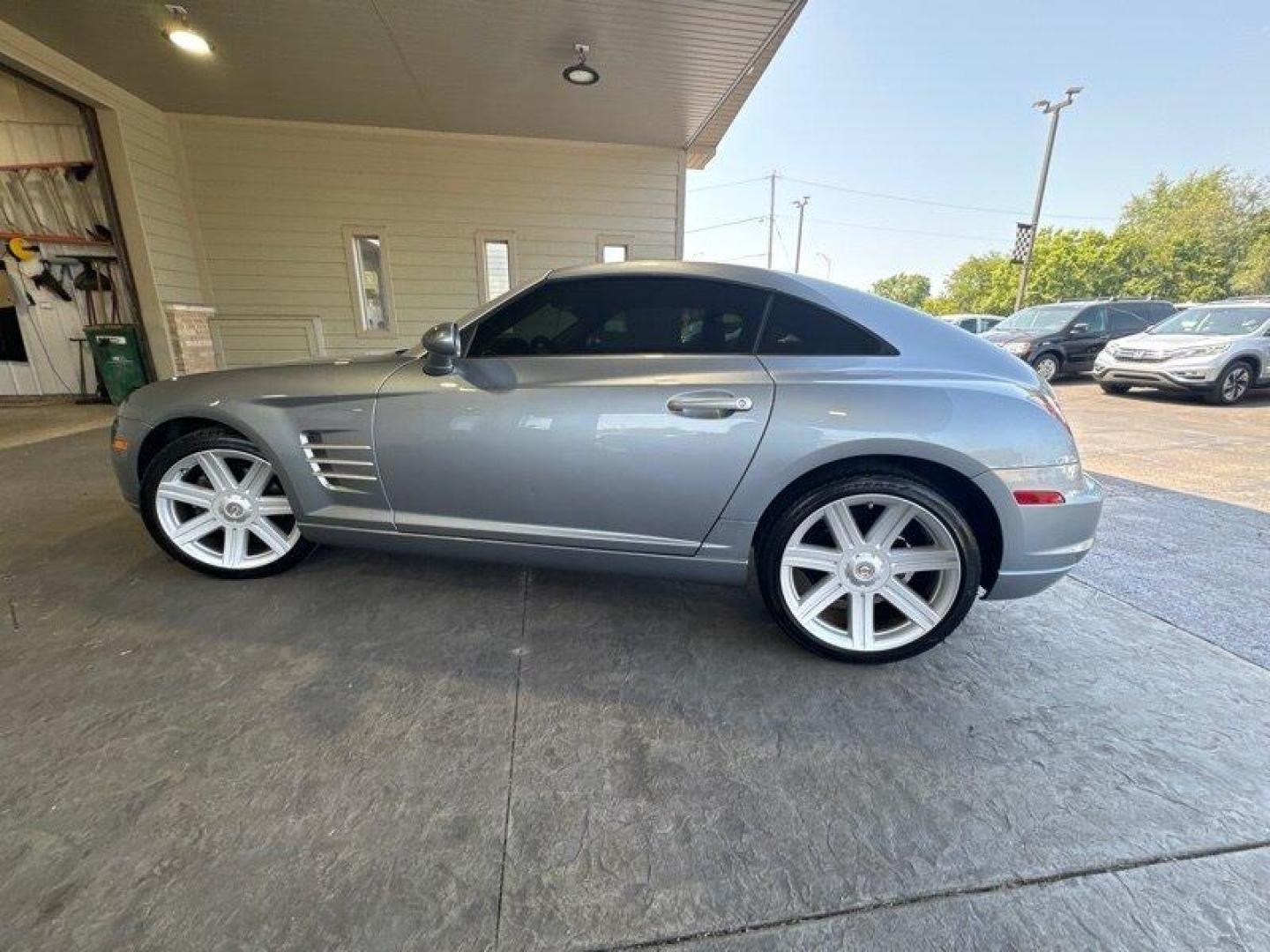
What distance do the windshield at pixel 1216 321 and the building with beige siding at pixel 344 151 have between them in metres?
7.73

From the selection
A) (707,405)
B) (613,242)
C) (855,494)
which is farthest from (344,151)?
(855,494)

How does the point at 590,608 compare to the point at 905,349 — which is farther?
the point at 590,608

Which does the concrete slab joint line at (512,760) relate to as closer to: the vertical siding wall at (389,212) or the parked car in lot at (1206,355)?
the vertical siding wall at (389,212)

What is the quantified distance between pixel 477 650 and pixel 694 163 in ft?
29.4

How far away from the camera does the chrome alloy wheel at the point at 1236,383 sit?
7.73 meters

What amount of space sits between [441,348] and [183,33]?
5.35m

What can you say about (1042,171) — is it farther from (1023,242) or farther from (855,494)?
(855,494)

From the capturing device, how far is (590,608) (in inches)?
91.4

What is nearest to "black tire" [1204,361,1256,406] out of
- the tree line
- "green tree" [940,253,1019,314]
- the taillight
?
the taillight

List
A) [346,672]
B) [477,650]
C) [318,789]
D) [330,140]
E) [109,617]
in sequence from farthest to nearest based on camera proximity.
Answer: [330,140], [109,617], [477,650], [346,672], [318,789]

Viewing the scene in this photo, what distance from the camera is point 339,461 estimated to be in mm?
2246

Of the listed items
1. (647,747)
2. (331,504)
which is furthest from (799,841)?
(331,504)

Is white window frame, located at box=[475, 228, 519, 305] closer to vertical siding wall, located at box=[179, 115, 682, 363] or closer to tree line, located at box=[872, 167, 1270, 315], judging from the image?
vertical siding wall, located at box=[179, 115, 682, 363]

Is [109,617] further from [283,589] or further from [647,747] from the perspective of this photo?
[647,747]
